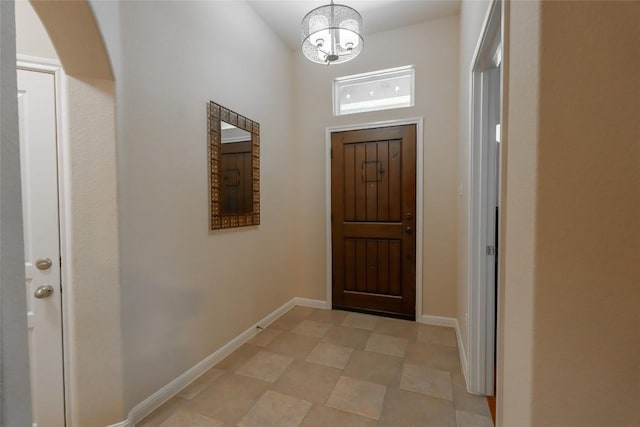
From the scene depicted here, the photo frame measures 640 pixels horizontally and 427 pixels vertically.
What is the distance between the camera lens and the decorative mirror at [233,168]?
2227mm

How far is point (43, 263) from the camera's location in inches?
56.5

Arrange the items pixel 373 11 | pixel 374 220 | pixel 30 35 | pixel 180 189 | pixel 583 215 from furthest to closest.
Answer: pixel 374 220, pixel 373 11, pixel 180 189, pixel 30 35, pixel 583 215

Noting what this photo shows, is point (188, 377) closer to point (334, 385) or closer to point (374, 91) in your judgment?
point (334, 385)

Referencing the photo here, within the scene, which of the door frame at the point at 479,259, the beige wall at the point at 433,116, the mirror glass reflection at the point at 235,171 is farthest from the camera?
the beige wall at the point at 433,116

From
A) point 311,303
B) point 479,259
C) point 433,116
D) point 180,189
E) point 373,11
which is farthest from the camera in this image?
point 311,303

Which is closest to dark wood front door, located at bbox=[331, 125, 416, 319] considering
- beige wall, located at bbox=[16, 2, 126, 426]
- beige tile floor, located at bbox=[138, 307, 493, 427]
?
beige tile floor, located at bbox=[138, 307, 493, 427]

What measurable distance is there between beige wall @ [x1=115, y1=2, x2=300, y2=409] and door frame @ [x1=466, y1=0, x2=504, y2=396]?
6.29 ft

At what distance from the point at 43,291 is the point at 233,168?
57.8 inches

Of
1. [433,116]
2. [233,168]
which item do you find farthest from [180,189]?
[433,116]

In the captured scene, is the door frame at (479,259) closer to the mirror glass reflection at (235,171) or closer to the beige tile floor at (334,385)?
the beige tile floor at (334,385)

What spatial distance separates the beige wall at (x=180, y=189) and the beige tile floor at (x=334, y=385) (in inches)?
10.0

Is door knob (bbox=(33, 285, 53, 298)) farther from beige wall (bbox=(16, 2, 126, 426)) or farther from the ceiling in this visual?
the ceiling

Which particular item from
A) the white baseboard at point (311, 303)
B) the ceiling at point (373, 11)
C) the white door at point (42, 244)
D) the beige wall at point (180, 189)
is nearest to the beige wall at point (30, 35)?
the white door at point (42, 244)

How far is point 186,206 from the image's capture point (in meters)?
1.98
